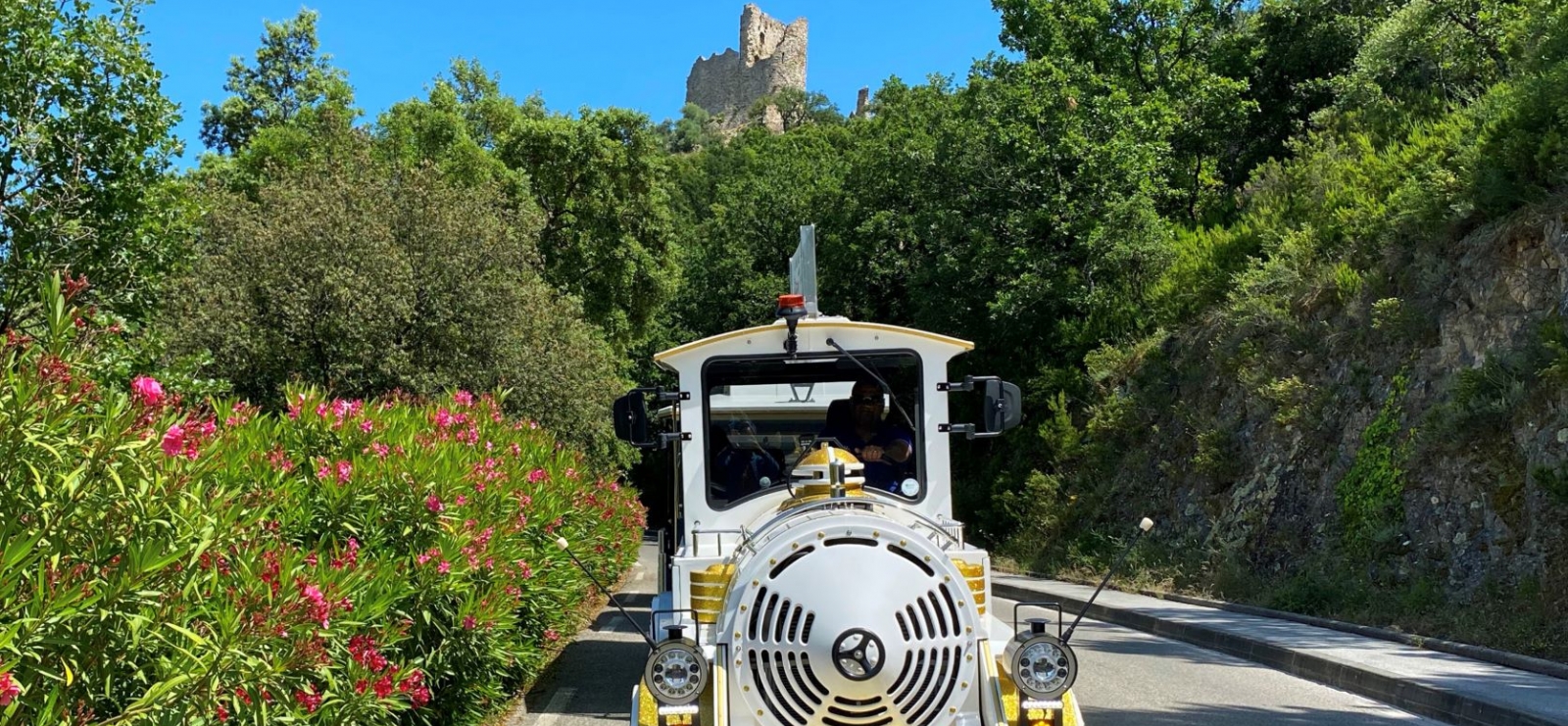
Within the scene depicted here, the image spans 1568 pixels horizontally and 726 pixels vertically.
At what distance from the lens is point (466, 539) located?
283 inches

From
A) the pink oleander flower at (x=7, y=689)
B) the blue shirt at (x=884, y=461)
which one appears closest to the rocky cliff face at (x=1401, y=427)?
the blue shirt at (x=884, y=461)

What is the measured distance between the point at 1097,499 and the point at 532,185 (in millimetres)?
18237

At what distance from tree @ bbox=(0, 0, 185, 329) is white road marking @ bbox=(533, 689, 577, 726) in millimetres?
5191

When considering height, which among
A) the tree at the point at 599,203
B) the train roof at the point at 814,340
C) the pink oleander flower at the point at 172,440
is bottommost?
the pink oleander flower at the point at 172,440

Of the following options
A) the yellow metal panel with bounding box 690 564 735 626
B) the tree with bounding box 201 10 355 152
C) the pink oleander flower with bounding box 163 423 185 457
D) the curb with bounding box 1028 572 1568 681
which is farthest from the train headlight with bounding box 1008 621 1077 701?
the tree with bounding box 201 10 355 152

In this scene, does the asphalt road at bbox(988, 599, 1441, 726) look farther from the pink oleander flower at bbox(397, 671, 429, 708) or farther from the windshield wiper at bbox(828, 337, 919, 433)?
the pink oleander flower at bbox(397, 671, 429, 708)

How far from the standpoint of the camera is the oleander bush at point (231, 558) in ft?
11.0

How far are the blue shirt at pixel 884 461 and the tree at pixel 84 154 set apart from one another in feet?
22.4

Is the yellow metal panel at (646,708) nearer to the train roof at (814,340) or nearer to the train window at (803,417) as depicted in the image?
the train window at (803,417)

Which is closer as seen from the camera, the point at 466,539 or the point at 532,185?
the point at 466,539

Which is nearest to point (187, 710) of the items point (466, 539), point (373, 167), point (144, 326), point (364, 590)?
point (364, 590)

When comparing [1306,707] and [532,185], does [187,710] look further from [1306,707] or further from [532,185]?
[532,185]

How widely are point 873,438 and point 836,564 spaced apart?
8.17 ft

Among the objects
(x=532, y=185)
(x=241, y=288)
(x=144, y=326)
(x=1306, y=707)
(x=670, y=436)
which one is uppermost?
(x=532, y=185)
